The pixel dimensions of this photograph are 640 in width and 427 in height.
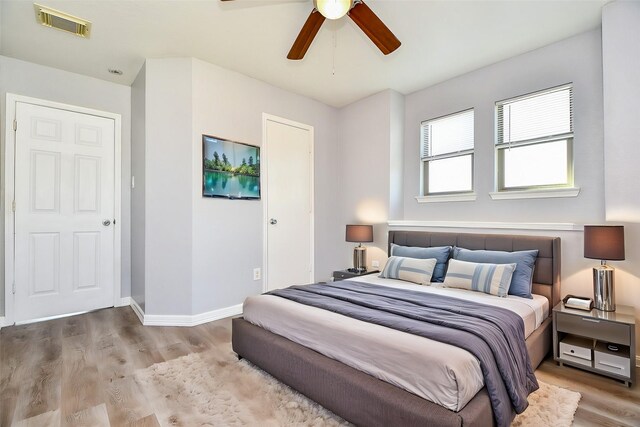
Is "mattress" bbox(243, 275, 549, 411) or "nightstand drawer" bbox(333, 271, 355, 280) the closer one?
"mattress" bbox(243, 275, 549, 411)

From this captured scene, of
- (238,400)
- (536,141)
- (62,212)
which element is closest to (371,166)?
(536,141)

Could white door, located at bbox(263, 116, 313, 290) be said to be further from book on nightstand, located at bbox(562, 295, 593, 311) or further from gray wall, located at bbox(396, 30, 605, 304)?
book on nightstand, located at bbox(562, 295, 593, 311)

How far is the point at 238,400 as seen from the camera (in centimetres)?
191

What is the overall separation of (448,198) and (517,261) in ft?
3.86

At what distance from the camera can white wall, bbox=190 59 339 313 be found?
10.9ft

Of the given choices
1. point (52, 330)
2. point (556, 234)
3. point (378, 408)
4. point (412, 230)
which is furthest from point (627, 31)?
point (52, 330)

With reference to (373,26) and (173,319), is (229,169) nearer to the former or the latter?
(173,319)

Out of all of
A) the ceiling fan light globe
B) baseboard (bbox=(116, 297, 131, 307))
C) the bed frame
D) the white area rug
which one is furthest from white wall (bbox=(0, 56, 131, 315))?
the ceiling fan light globe

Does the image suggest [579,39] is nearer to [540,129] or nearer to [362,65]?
[540,129]

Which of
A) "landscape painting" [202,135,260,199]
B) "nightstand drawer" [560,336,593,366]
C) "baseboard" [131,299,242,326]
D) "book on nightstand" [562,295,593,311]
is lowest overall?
"baseboard" [131,299,242,326]

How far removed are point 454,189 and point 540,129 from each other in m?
1.03

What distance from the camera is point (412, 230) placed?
3.89m

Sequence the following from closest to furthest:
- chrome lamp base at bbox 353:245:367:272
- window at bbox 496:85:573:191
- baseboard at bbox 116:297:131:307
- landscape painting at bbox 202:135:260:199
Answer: window at bbox 496:85:573:191, landscape painting at bbox 202:135:260:199, baseboard at bbox 116:297:131:307, chrome lamp base at bbox 353:245:367:272

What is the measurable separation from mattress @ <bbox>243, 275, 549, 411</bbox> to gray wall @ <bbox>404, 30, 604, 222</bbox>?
113 centimetres
